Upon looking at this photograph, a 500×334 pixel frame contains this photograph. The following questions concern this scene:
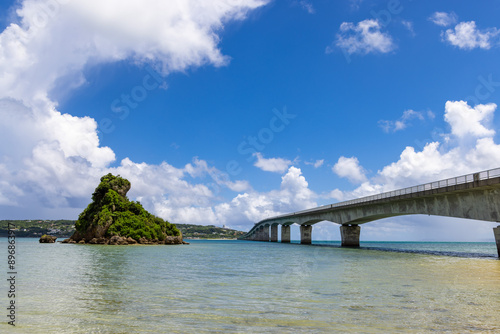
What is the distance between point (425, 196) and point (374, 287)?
3541 centimetres

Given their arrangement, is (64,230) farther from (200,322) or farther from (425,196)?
(200,322)

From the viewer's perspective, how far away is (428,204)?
153ft

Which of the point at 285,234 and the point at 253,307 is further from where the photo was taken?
the point at 285,234

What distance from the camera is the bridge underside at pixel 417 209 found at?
118ft

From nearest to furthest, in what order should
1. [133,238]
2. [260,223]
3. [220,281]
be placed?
1. [220,281]
2. [133,238]
3. [260,223]

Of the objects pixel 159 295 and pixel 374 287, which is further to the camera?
pixel 374 287

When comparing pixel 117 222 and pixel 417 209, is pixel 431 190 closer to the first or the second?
pixel 417 209

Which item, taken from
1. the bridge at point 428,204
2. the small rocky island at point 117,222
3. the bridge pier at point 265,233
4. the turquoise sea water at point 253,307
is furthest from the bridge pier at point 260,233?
the turquoise sea water at point 253,307

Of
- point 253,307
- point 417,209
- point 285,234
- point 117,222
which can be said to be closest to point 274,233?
point 285,234

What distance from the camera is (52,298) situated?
12.4 m

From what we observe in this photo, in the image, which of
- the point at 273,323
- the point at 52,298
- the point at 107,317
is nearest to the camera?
the point at 273,323

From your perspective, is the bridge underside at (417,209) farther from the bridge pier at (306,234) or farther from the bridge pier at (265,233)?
the bridge pier at (265,233)

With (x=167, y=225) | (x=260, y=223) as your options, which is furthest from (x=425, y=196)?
(x=260, y=223)

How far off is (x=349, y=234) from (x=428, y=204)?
32.9 meters
